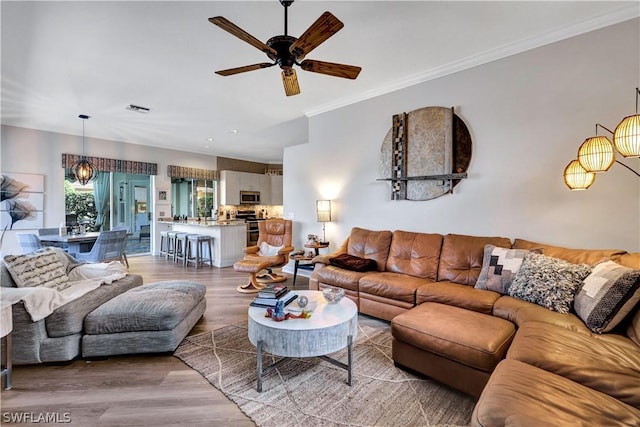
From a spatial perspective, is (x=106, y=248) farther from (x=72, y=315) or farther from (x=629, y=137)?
(x=629, y=137)

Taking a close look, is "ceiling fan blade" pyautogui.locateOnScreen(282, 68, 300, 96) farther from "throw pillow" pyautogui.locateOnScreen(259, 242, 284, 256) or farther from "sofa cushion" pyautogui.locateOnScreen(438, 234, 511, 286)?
"throw pillow" pyautogui.locateOnScreen(259, 242, 284, 256)

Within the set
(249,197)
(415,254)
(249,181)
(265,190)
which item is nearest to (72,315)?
(415,254)

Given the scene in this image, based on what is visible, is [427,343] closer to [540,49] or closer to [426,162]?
[426,162]

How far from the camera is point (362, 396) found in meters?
2.02

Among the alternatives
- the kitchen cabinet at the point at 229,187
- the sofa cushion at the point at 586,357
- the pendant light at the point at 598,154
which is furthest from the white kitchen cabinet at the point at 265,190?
the sofa cushion at the point at 586,357

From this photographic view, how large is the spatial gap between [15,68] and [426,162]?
200 inches

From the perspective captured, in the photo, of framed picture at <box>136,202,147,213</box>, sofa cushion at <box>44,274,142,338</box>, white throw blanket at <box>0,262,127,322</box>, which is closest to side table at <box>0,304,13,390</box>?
white throw blanket at <box>0,262,127,322</box>

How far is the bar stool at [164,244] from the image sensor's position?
23.6ft

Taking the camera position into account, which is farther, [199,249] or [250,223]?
[250,223]

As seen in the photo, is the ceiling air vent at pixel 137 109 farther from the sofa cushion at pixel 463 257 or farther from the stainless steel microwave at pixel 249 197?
the sofa cushion at pixel 463 257

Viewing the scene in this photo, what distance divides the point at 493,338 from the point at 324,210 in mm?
3226

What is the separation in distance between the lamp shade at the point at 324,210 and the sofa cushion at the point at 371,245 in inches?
26.5

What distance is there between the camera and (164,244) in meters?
7.45

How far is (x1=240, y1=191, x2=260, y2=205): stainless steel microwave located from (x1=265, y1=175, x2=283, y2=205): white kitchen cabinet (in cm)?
59
